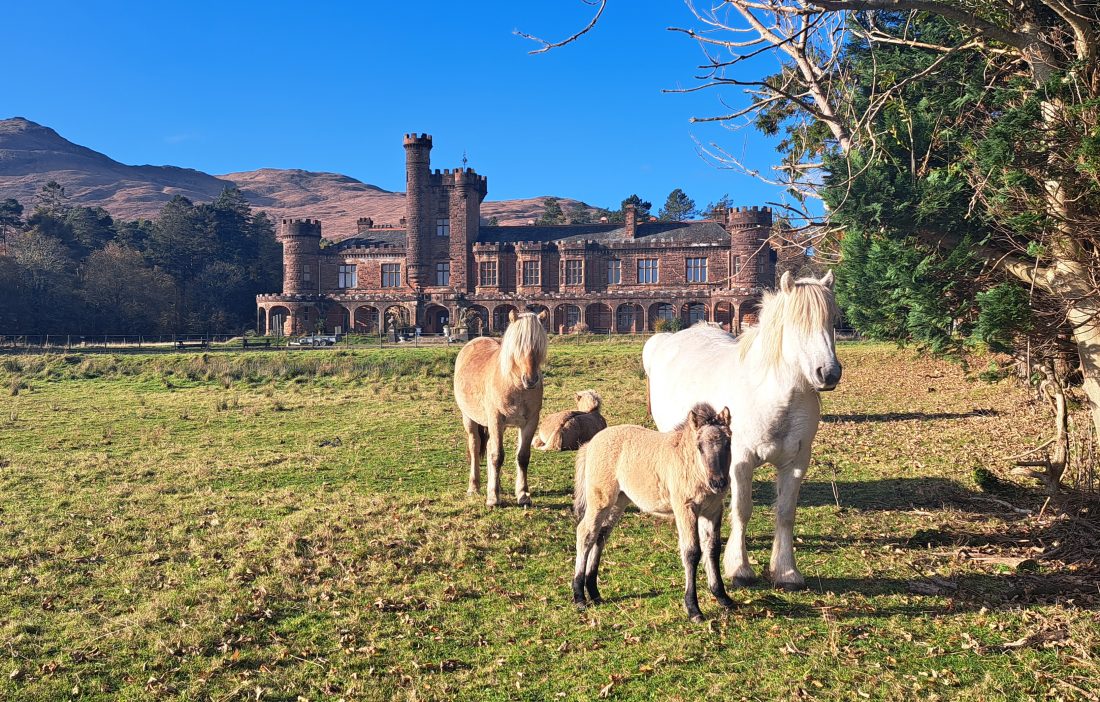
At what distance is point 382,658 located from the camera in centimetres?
492

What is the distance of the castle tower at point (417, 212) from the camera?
58.6 metres

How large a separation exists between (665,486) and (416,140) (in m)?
57.3

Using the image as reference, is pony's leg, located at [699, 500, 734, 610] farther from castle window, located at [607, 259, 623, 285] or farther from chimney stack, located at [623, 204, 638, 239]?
chimney stack, located at [623, 204, 638, 239]

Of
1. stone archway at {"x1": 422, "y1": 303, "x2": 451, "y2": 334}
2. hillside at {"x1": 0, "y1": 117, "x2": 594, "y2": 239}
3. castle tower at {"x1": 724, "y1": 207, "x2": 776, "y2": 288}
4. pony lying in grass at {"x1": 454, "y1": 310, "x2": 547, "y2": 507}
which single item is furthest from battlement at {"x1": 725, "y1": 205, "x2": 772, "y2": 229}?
hillside at {"x1": 0, "y1": 117, "x2": 594, "y2": 239}

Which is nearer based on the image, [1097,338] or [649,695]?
[649,695]

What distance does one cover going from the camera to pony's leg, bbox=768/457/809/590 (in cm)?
588

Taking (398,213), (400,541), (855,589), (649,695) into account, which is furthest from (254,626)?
(398,213)

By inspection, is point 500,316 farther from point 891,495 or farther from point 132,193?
point 132,193

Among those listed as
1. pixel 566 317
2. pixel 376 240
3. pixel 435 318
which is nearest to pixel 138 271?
pixel 376 240

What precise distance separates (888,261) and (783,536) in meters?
3.29

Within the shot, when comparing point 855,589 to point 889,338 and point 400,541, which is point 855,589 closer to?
point 400,541

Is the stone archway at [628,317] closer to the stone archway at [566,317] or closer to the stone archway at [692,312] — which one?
the stone archway at [566,317]

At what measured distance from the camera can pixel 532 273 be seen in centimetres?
5738

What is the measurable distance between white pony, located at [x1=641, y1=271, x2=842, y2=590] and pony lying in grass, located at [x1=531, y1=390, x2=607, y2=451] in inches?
255
